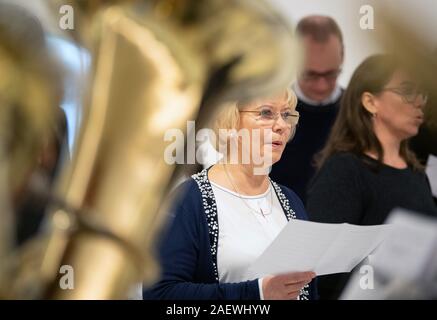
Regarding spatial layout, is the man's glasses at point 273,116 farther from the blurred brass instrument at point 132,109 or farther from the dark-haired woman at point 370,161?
the blurred brass instrument at point 132,109

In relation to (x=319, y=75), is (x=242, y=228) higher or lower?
lower

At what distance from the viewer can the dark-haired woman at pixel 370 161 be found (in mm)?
1270

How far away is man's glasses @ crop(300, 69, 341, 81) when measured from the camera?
1.21 metres

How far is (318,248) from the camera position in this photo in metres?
1.24

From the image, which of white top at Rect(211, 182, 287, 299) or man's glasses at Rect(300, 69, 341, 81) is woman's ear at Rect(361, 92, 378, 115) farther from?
white top at Rect(211, 182, 287, 299)

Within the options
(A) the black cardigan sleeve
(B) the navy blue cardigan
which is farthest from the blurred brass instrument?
(A) the black cardigan sleeve

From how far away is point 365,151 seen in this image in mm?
1297

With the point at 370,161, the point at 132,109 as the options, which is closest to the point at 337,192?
Answer: the point at 370,161

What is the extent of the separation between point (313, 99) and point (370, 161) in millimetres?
167

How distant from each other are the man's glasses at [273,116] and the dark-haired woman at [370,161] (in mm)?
97

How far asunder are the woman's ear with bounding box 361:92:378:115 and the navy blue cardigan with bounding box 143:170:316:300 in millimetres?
332

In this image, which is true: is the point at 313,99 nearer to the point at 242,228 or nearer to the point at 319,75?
the point at 319,75
